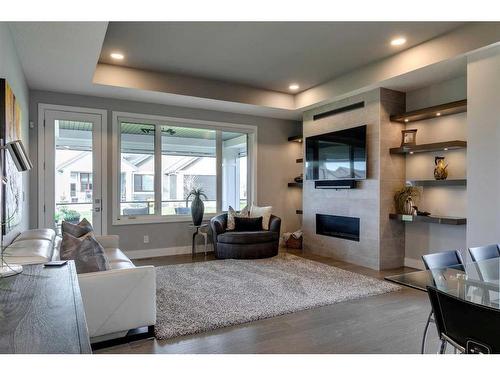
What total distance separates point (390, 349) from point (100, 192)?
455 cm

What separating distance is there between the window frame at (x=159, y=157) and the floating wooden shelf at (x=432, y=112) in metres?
2.72

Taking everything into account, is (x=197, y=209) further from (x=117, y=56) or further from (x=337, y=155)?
(x=117, y=56)

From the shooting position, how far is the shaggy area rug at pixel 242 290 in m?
2.97


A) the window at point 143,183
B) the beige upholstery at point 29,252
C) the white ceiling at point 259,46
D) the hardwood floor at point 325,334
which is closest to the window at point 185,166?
the window at point 143,183

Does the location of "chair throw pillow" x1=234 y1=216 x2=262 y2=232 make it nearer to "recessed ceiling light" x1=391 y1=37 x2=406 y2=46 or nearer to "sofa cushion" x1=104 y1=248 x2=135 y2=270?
"sofa cushion" x1=104 y1=248 x2=135 y2=270

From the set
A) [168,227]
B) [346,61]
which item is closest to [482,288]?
[346,61]

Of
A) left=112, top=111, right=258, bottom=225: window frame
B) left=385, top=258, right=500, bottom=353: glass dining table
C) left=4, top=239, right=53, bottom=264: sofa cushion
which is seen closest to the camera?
left=385, top=258, right=500, bottom=353: glass dining table

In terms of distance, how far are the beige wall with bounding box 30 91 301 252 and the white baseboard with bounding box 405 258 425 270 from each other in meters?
2.46

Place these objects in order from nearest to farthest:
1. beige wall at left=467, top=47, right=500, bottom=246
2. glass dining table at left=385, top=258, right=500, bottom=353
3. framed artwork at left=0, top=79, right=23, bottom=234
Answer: glass dining table at left=385, top=258, right=500, bottom=353 < framed artwork at left=0, top=79, right=23, bottom=234 < beige wall at left=467, top=47, right=500, bottom=246

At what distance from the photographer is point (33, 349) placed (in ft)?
3.17

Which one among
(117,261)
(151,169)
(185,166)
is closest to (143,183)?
(151,169)

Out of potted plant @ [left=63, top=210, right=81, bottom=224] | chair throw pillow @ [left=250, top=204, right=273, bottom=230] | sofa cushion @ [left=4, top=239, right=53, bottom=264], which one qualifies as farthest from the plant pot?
sofa cushion @ [left=4, top=239, right=53, bottom=264]

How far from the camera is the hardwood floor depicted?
2438 mm

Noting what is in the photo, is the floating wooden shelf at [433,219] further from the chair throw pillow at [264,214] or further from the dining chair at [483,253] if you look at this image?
the chair throw pillow at [264,214]
